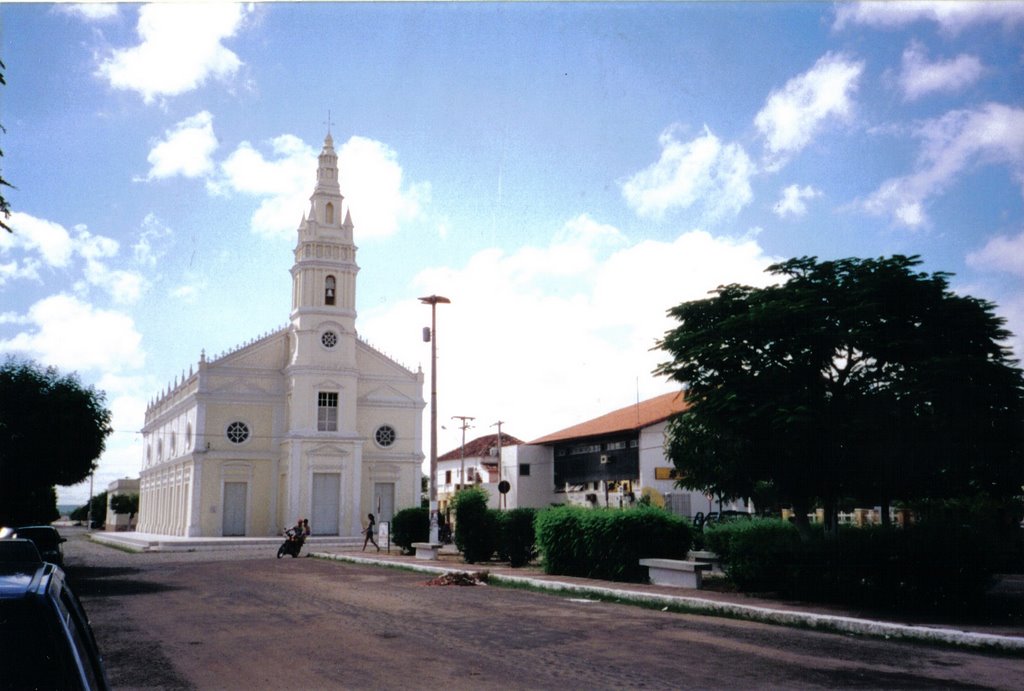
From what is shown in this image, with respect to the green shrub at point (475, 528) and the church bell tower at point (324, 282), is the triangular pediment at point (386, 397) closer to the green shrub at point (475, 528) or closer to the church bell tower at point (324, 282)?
the church bell tower at point (324, 282)

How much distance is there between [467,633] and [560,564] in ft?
33.0

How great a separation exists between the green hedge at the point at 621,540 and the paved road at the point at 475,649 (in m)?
3.43

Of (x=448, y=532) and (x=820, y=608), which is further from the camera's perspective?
(x=448, y=532)

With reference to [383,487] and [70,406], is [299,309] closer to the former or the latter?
[383,487]

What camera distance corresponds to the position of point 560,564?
847 inches

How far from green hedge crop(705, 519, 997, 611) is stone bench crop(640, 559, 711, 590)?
167 centimetres

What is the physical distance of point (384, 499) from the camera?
5184cm

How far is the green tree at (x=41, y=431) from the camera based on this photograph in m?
26.3

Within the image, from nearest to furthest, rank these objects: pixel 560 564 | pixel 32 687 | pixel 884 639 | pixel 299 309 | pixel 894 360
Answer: pixel 32 687 → pixel 884 639 → pixel 894 360 → pixel 560 564 → pixel 299 309

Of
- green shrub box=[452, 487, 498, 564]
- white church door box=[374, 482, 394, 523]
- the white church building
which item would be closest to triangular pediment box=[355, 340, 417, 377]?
the white church building

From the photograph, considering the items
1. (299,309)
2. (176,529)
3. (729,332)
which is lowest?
(176,529)

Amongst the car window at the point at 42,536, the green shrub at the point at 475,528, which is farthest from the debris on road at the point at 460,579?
the car window at the point at 42,536

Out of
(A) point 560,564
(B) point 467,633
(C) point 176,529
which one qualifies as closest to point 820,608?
(B) point 467,633

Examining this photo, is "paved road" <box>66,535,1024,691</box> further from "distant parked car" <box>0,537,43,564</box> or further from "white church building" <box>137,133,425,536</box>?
"white church building" <box>137,133,425,536</box>
